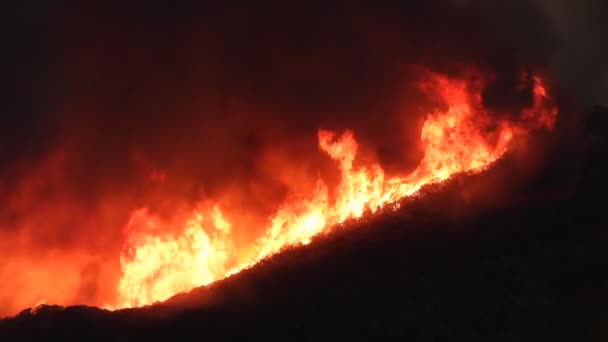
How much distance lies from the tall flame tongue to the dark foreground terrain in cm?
190

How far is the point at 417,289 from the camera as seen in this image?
29828mm

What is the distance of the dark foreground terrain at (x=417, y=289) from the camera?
27781mm

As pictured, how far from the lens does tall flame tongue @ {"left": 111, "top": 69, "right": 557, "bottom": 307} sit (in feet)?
113

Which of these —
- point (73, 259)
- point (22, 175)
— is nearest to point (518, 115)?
point (73, 259)

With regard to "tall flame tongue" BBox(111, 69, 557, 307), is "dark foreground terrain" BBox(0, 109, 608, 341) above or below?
below

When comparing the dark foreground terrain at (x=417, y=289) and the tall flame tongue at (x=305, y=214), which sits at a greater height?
the tall flame tongue at (x=305, y=214)

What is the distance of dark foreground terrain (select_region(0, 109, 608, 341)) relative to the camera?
2778 centimetres

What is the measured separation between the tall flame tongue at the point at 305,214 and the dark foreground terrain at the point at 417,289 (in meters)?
1.90

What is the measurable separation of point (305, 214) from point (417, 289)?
861 cm

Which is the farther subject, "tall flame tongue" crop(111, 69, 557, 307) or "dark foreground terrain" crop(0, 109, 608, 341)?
"tall flame tongue" crop(111, 69, 557, 307)

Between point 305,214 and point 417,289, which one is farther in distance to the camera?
point 305,214

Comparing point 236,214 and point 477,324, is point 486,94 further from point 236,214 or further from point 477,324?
point 477,324

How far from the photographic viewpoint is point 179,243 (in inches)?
1390

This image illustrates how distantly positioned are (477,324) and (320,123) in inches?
976
